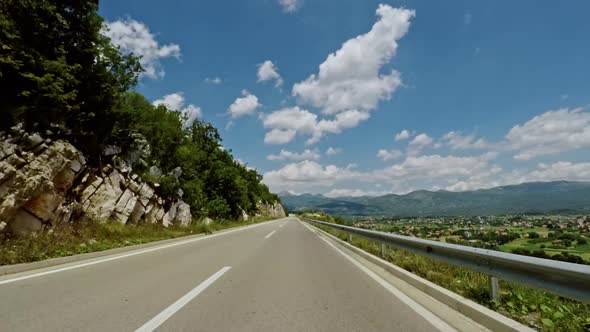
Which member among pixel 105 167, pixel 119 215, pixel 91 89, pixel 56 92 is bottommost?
pixel 119 215

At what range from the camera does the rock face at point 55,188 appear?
11.3 metres

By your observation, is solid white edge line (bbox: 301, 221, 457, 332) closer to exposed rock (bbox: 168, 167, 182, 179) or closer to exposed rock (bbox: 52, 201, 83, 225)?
exposed rock (bbox: 52, 201, 83, 225)

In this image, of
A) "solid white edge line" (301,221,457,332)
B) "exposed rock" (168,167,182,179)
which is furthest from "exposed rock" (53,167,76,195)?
"exposed rock" (168,167,182,179)

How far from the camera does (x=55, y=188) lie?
13.9 metres

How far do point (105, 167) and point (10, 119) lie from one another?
662 centimetres

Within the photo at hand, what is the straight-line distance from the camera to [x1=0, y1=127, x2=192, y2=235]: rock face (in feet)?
37.1

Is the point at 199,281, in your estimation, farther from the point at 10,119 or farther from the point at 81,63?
the point at 81,63

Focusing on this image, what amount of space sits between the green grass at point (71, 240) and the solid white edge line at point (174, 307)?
5.10 m

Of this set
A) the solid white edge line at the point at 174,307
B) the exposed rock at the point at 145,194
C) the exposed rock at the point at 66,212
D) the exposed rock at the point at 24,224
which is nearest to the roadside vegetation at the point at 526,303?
the solid white edge line at the point at 174,307

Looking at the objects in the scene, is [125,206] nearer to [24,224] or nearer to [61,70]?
[24,224]

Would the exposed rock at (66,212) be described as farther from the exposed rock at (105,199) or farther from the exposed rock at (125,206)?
the exposed rock at (125,206)

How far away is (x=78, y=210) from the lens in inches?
615

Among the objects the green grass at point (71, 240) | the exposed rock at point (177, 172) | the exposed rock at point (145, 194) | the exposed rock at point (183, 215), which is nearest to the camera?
the green grass at point (71, 240)

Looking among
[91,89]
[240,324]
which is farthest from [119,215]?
[240,324]
